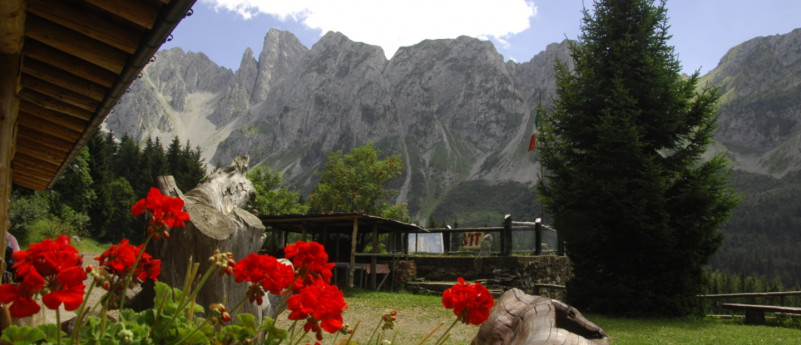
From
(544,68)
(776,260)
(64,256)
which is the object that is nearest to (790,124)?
(776,260)

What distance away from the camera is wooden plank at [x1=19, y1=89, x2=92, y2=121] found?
3.57 metres

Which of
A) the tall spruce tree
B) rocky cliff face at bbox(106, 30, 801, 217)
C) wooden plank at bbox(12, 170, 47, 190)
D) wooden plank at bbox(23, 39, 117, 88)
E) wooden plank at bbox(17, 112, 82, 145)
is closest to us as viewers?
wooden plank at bbox(23, 39, 117, 88)

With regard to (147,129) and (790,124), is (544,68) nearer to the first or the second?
(790,124)

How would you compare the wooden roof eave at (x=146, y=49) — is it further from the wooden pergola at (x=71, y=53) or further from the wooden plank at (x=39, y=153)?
the wooden plank at (x=39, y=153)

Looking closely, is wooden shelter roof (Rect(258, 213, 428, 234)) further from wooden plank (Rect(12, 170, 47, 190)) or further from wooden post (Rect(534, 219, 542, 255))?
wooden plank (Rect(12, 170, 47, 190))

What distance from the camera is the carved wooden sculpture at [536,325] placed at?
3.88m

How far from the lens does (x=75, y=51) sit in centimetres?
282

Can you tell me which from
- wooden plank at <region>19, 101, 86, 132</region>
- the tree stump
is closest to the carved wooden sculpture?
the tree stump

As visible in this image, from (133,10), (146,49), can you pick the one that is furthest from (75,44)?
(133,10)

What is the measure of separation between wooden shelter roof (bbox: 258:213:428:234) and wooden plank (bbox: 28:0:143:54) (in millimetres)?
12397

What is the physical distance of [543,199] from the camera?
42.0 ft

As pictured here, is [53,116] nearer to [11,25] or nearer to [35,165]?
[11,25]

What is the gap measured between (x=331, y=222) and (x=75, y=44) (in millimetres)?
15398

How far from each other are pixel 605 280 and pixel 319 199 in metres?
22.8
